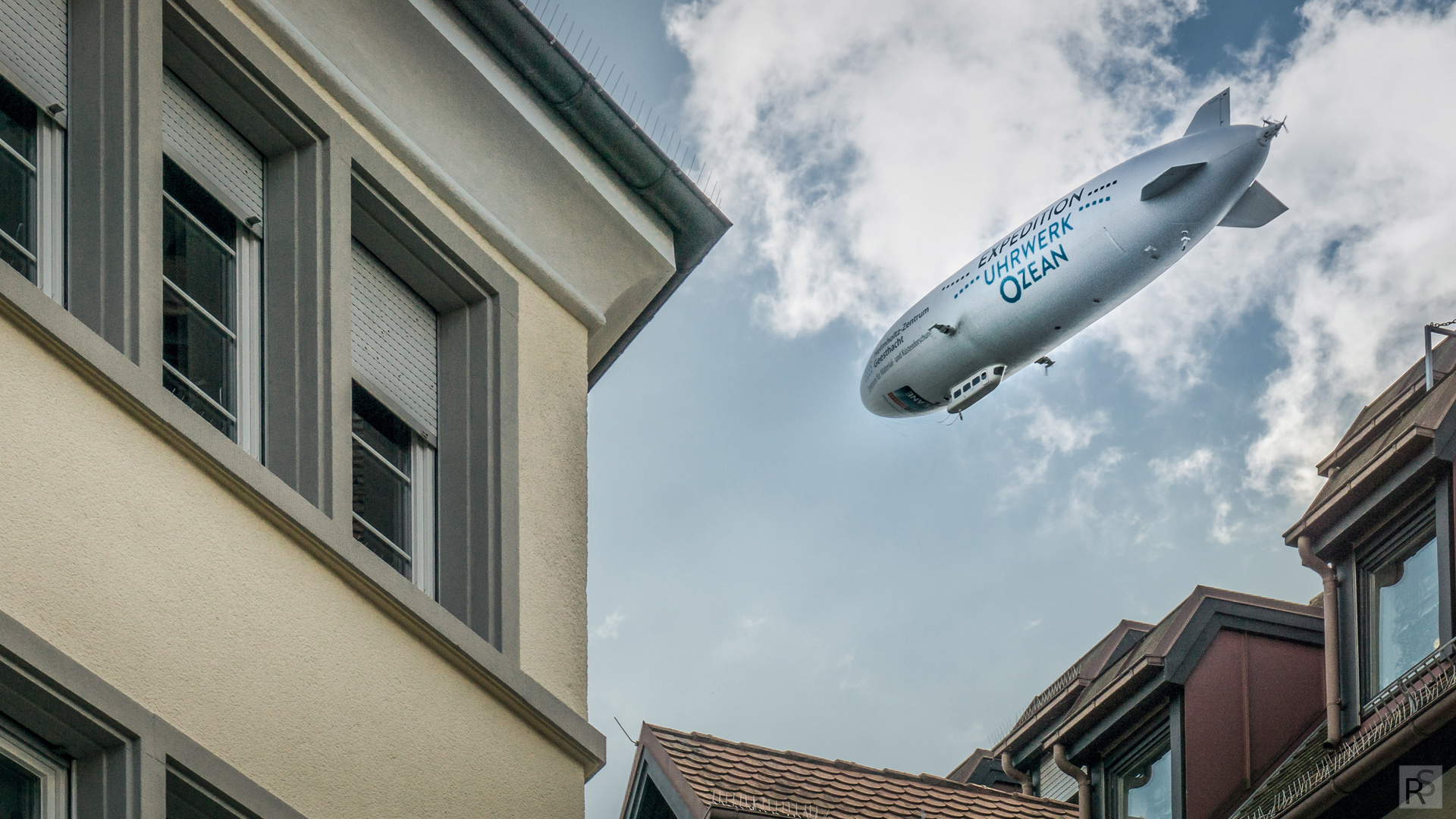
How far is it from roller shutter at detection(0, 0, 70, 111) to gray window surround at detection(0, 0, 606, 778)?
9 cm

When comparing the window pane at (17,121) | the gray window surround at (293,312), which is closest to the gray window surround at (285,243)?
the gray window surround at (293,312)

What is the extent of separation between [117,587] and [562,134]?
16.0 ft

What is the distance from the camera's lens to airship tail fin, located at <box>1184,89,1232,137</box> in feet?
90.2

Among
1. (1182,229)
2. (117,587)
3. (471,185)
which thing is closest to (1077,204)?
(1182,229)

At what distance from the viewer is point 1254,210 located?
28.7 m

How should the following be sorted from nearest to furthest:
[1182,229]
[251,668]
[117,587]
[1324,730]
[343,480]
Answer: [117,587] → [251,668] → [343,480] → [1324,730] → [1182,229]

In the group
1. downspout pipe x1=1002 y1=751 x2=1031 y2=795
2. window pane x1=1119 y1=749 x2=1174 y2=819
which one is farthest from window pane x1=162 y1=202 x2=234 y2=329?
downspout pipe x1=1002 y1=751 x2=1031 y2=795

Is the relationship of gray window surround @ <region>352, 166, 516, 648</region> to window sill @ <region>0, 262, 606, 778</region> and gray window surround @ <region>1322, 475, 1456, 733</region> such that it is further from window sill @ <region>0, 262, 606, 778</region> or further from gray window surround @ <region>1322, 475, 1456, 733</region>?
gray window surround @ <region>1322, 475, 1456, 733</region>

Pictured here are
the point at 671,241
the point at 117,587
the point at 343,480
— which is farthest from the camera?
the point at 671,241

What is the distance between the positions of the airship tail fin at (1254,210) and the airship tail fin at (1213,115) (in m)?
1.27

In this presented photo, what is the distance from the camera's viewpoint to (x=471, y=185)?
10.9 m

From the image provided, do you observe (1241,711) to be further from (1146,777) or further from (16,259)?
(16,259)

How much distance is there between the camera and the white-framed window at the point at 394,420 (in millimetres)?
9758

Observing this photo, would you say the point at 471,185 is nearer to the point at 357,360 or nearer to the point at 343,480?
the point at 357,360
